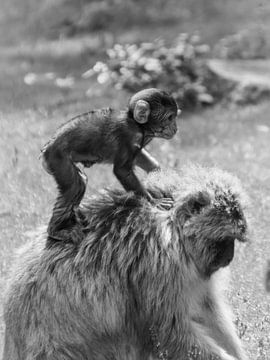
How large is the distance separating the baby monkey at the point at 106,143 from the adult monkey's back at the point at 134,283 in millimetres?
190

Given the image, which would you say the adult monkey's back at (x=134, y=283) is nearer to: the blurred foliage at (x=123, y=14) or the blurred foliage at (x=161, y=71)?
the blurred foliage at (x=161, y=71)

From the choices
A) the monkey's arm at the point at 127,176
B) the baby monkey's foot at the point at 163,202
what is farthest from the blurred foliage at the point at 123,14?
the baby monkey's foot at the point at 163,202

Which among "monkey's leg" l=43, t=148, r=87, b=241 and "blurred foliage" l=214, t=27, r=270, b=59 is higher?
"monkey's leg" l=43, t=148, r=87, b=241

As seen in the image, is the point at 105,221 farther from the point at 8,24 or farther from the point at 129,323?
the point at 8,24

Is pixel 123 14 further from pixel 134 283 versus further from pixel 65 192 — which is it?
pixel 134 283

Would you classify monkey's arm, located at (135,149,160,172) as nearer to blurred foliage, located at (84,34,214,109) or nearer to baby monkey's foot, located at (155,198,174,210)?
baby monkey's foot, located at (155,198,174,210)

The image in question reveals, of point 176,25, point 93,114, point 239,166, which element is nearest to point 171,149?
point 239,166

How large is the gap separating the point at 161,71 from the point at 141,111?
7.38 metres

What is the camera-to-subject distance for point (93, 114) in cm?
558

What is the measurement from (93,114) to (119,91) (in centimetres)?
723

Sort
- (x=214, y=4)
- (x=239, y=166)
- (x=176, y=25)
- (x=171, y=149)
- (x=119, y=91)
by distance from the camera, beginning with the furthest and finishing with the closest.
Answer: (x=214, y=4) < (x=176, y=25) < (x=119, y=91) < (x=171, y=149) < (x=239, y=166)

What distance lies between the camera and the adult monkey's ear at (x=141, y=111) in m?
5.48

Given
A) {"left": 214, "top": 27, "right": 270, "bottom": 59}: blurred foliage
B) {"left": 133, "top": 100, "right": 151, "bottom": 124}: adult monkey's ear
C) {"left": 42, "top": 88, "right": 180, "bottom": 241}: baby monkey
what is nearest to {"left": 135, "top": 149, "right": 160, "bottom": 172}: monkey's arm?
{"left": 42, "top": 88, "right": 180, "bottom": 241}: baby monkey

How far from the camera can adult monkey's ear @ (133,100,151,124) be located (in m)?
5.48
